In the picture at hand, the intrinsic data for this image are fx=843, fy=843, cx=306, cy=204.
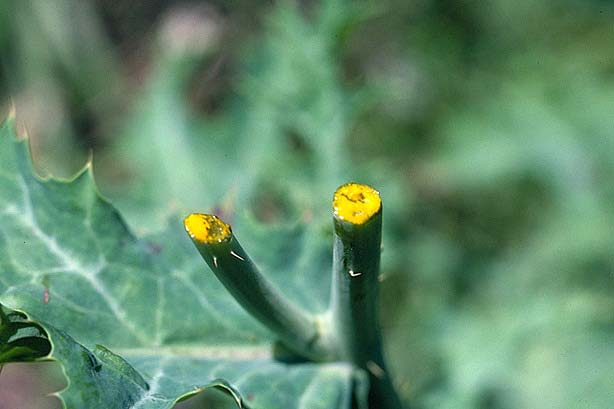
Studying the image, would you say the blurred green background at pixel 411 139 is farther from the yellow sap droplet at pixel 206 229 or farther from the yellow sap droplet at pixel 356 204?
the yellow sap droplet at pixel 356 204

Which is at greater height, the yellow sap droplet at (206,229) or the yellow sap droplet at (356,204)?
the yellow sap droplet at (356,204)

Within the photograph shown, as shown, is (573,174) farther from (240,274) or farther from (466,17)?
(240,274)

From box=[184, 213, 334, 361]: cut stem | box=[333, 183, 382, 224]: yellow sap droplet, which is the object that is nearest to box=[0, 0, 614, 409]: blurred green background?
box=[184, 213, 334, 361]: cut stem

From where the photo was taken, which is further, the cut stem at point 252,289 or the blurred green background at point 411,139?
the blurred green background at point 411,139

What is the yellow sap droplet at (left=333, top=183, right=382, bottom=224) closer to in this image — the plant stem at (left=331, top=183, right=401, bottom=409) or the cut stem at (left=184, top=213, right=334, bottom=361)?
the plant stem at (left=331, top=183, right=401, bottom=409)

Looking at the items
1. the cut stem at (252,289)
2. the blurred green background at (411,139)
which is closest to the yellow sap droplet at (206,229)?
the cut stem at (252,289)

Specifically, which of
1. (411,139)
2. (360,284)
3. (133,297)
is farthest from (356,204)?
(411,139)

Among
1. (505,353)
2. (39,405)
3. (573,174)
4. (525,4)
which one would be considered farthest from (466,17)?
(39,405)
